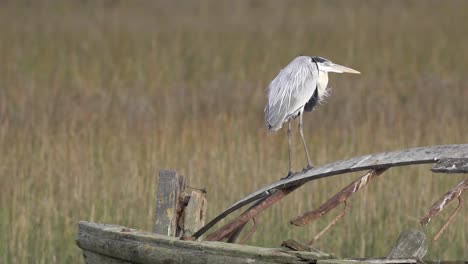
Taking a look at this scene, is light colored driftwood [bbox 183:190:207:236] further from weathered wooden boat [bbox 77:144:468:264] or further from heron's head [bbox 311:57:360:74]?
heron's head [bbox 311:57:360:74]

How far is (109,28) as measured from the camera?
1577cm

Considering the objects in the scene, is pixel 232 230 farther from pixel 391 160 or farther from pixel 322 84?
pixel 322 84

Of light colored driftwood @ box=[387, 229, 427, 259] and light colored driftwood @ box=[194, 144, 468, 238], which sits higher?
light colored driftwood @ box=[194, 144, 468, 238]

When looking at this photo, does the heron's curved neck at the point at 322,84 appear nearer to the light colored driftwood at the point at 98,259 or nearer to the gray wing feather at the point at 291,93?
the gray wing feather at the point at 291,93

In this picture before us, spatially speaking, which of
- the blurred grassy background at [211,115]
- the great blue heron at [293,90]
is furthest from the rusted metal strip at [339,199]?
the blurred grassy background at [211,115]

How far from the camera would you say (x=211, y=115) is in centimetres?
998

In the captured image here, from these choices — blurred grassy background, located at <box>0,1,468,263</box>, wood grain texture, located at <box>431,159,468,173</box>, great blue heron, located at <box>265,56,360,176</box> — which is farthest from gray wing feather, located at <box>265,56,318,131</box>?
blurred grassy background, located at <box>0,1,468,263</box>

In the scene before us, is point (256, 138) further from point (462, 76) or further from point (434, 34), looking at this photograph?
point (434, 34)

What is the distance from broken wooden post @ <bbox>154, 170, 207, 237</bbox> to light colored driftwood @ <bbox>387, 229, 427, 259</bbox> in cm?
97

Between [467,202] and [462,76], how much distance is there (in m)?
5.04

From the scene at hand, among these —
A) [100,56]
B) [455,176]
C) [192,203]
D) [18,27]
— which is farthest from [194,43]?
[192,203]

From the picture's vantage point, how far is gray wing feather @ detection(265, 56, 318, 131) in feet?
17.8

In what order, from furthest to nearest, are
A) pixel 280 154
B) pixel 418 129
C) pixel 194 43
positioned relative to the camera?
pixel 194 43
pixel 418 129
pixel 280 154

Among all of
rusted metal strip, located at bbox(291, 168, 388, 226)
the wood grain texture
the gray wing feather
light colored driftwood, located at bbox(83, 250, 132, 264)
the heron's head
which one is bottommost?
light colored driftwood, located at bbox(83, 250, 132, 264)
